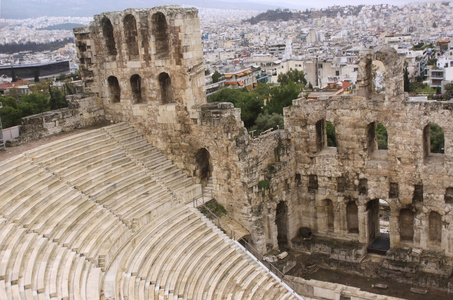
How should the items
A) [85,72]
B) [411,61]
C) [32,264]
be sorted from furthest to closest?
[411,61]
[85,72]
[32,264]

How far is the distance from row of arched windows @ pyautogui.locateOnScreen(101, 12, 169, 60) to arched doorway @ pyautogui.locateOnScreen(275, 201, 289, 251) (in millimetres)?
9446

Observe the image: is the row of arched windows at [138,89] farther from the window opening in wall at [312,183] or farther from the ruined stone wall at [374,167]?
the window opening in wall at [312,183]

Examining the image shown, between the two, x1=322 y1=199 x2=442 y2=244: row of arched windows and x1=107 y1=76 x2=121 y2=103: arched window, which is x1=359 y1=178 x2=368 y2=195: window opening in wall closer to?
x1=322 y1=199 x2=442 y2=244: row of arched windows

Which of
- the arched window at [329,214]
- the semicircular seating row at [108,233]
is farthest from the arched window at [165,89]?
the arched window at [329,214]

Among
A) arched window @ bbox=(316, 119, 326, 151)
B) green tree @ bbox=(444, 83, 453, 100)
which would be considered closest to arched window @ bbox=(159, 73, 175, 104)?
arched window @ bbox=(316, 119, 326, 151)

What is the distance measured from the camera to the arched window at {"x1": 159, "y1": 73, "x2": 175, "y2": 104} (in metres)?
27.5

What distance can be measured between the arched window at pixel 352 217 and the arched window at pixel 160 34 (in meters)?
11.6

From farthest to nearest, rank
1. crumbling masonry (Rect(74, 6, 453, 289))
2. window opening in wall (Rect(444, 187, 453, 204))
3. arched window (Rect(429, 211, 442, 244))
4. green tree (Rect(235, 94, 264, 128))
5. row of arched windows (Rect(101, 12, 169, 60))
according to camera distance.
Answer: green tree (Rect(235, 94, 264, 128)), row of arched windows (Rect(101, 12, 169, 60)), arched window (Rect(429, 211, 442, 244)), crumbling masonry (Rect(74, 6, 453, 289)), window opening in wall (Rect(444, 187, 453, 204))

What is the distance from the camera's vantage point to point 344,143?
1017 inches

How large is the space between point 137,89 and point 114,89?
4.83 feet

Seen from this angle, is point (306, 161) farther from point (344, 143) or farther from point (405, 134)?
point (405, 134)

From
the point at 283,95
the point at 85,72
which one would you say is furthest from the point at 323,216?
the point at 283,95

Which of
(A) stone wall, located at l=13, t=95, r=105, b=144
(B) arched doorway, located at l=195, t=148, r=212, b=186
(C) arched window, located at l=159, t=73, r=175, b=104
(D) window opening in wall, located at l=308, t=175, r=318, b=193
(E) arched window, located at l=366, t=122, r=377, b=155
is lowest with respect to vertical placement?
(D) window opening in wall, located at l=308, t=175, r=318, b=193

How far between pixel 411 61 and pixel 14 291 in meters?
104
